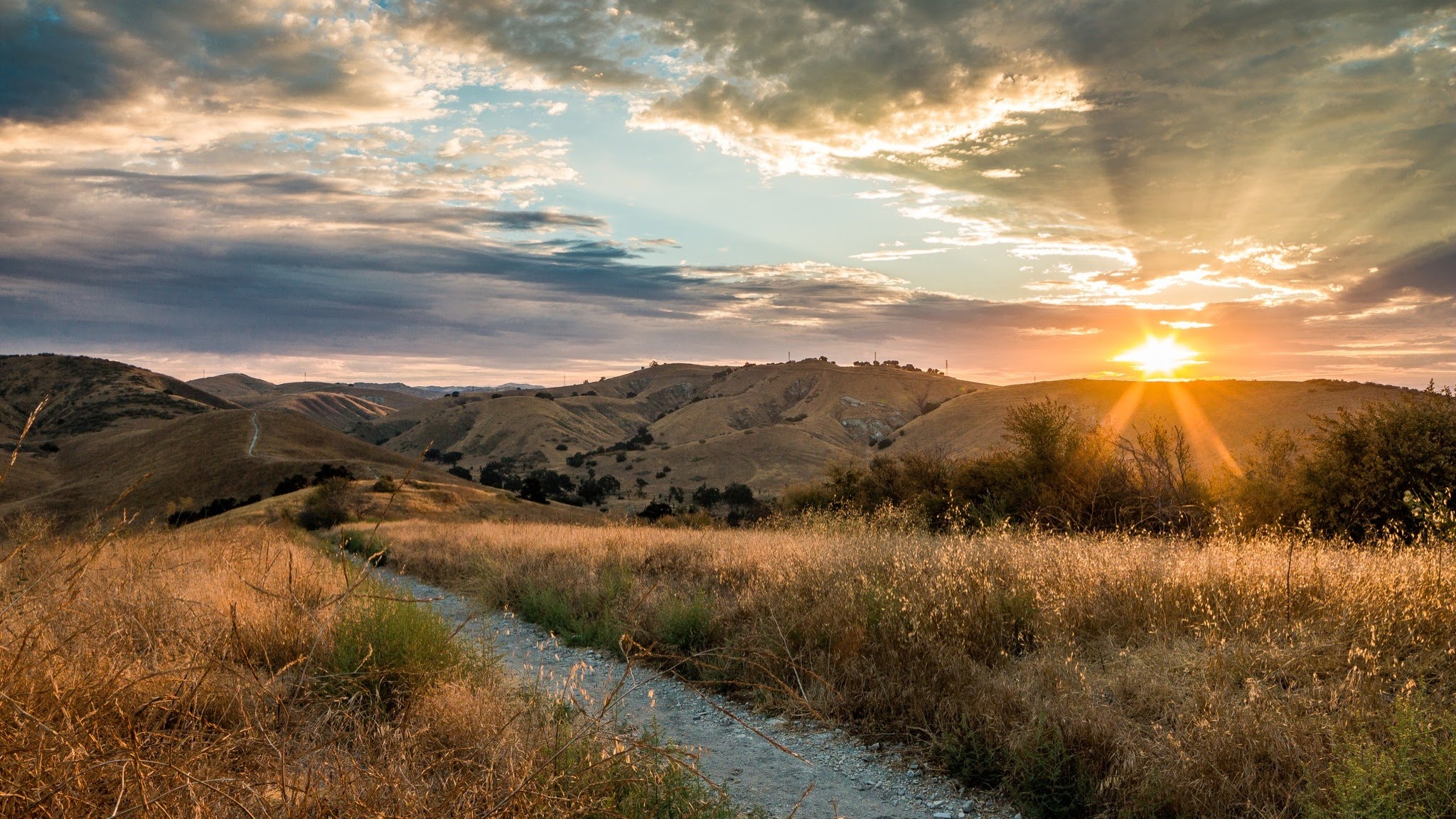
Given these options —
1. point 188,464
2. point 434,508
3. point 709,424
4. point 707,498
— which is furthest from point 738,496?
point 709,424

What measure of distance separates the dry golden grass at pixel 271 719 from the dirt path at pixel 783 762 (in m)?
0.49

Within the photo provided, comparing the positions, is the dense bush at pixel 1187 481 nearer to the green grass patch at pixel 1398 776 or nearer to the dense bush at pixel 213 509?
the green grass patch at pixel 1398 776

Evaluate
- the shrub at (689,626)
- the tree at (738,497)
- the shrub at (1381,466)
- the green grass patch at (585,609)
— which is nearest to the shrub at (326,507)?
the green grass patch at (585,609)

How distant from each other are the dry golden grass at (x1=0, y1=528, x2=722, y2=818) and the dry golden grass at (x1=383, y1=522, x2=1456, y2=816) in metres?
0.93

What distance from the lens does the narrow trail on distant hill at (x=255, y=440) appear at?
6812cm

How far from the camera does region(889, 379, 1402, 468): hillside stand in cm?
5822

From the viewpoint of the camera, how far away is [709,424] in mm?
124312

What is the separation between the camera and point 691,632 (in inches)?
317

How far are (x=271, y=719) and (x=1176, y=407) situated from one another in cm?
8325

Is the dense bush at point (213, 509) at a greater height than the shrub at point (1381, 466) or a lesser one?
lesser

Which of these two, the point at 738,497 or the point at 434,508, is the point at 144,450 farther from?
the point at 738,497

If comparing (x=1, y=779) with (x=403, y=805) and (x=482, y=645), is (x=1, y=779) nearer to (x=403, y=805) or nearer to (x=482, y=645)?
(x=403, y=805)

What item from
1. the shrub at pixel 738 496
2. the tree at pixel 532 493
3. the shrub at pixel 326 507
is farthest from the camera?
the shrub at pixel 738 496

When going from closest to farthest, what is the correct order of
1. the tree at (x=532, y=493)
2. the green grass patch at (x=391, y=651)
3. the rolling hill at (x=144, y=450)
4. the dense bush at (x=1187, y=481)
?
1. the green grass patch at (x=391, y=651)
2. the dense bush at (x=1187, y=481)
3. the tree at (x=532, y=493)
4. the rolling hill at (x=144, y=450)
